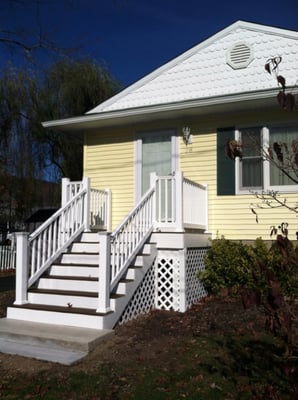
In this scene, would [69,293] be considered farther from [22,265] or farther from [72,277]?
[22,265]

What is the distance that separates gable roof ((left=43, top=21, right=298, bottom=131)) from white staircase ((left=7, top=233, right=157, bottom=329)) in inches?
135

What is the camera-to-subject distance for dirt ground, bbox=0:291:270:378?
4938 mm

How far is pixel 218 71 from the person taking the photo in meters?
9.98

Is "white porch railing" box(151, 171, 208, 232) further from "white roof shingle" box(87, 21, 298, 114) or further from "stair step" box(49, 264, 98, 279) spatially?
"white roof shingle" box(87, 21, 298, 114)

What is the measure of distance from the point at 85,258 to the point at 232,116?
422cm

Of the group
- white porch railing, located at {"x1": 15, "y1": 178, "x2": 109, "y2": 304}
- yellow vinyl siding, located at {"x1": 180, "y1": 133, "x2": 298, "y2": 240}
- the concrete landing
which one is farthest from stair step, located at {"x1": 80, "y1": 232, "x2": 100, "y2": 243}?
the concrete landing

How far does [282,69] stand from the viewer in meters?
9.27

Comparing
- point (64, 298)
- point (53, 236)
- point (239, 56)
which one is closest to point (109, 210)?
point (53, 236)

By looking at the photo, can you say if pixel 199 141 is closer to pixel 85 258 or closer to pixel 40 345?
pixel 85 258

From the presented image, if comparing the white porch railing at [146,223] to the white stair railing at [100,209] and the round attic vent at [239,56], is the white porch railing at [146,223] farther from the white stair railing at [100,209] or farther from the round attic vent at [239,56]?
the round attic vent at [239,56]

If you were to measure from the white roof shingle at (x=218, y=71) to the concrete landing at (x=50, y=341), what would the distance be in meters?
5.50

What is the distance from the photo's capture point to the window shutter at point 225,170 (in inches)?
344

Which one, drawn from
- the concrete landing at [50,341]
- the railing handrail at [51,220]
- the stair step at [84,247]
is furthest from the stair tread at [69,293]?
the stair step at [84,247]

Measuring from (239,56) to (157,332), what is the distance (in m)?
6.82
